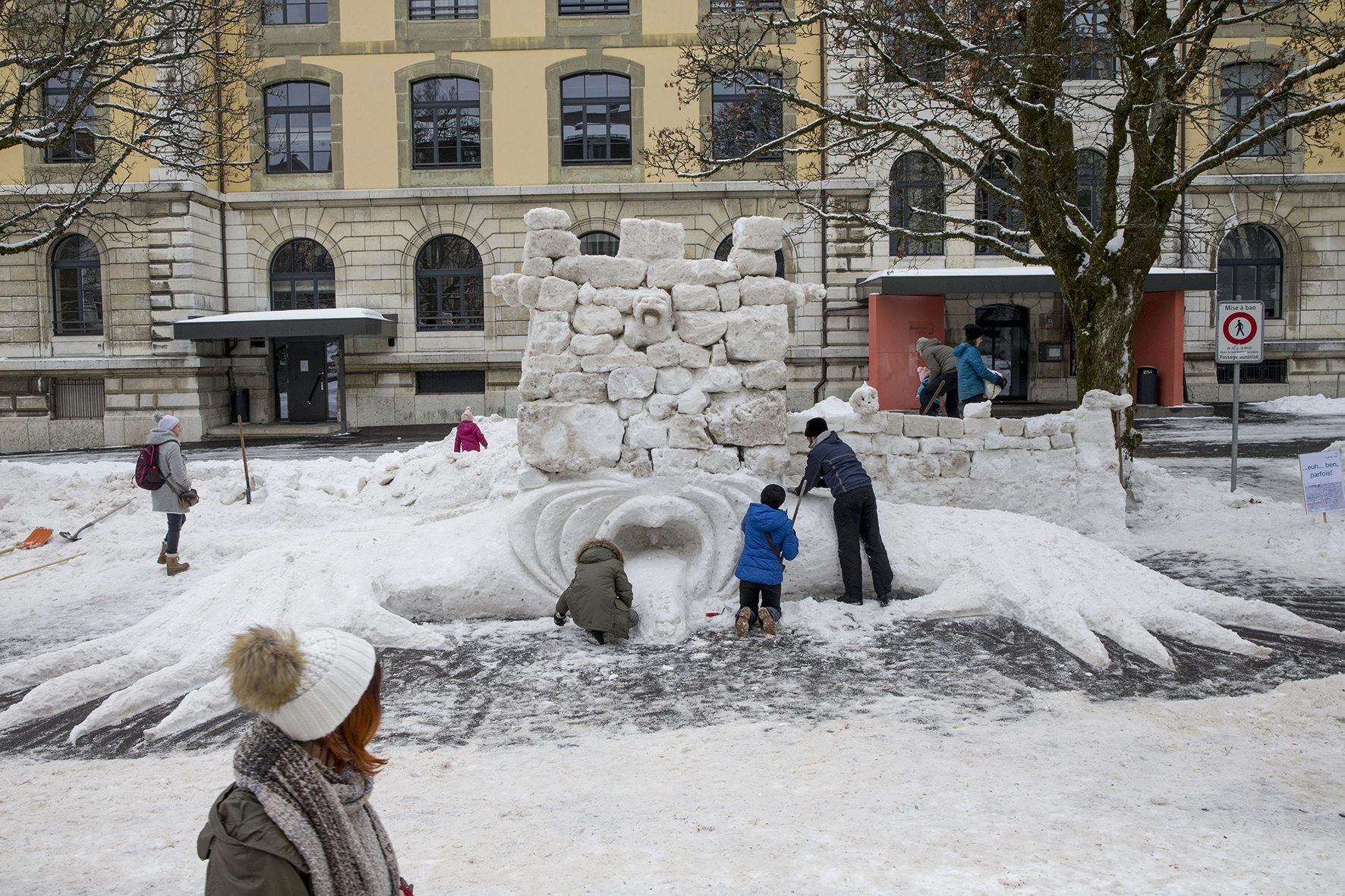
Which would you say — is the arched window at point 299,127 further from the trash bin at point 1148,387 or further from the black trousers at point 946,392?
the trash bin at point 1148,387

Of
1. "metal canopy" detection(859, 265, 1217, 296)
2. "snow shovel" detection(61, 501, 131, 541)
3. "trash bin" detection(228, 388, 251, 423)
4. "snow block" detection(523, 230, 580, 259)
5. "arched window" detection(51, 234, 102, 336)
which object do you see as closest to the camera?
"snow block" detection(523, 230, 580, 259)

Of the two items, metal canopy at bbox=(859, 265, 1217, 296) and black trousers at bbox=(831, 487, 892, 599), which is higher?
metal canopy at bbox=(859, 265, 1217, 296)

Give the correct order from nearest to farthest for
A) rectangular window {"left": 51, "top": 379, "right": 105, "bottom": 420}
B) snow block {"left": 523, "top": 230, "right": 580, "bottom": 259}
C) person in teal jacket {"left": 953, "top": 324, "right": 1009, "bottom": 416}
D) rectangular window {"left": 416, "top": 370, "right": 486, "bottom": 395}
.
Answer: snow block {"left": 523, "top": 230, "right": 580, "bottom": 259} < person in teal jacket {"left": 953, "top": 324, "right": 1009, "bottom": 416} < rectangular window {"left": 51, "top": 379, "right": 105, "bottom": 420} < rectangular window {"left": 416, "top": 370, "right": 486, "bottom": 395}

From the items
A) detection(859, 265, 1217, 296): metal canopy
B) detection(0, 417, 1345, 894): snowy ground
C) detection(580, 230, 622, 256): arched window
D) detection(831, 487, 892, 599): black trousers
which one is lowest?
detection(0, 417, 1345, 894): snowy ground

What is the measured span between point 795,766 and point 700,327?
4.01 meters

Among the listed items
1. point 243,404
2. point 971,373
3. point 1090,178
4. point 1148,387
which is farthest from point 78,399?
point 1148,387

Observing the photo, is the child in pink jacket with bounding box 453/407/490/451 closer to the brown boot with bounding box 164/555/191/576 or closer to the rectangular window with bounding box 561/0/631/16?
the brown boot with bounding box 164/555/191/576

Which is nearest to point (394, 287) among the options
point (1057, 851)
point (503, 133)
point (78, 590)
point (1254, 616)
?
point (503, 133)

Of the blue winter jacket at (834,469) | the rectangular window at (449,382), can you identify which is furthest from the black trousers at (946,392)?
the rectangular window at (449,382)

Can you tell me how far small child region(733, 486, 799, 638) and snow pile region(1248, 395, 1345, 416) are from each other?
1767cm

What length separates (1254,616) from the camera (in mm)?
6930

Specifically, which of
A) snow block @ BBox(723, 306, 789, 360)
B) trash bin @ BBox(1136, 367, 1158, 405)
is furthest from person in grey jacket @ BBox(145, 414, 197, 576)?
trash bin @ BBox(1136, 367, 1158, 405)

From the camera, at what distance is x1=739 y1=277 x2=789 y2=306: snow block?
8.14 meters

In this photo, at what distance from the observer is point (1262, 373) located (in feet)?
77.1
